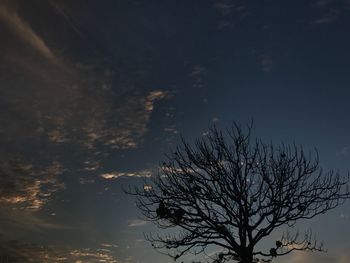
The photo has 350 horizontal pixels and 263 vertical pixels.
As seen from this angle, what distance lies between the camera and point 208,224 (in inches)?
818

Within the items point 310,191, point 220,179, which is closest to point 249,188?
point 220,179

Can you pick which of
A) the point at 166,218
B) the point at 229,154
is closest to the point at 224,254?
the point at 166,218

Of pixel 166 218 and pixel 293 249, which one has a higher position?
pixel 166 218

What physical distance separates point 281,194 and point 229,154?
10.2ft

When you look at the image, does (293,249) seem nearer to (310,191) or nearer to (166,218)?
(310,191)

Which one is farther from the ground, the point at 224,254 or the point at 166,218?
the point at 166,218

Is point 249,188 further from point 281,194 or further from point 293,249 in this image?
point 293,249

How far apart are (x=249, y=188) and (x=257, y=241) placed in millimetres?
2488

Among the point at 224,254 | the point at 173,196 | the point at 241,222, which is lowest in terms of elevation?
the point at 224,254

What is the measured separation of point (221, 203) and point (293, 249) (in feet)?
12.8

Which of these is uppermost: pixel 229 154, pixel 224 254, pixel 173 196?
pixel 229 154

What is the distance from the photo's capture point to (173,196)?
68.6 feet

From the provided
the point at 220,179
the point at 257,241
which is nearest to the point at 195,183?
the point at 220,179

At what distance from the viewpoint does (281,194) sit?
→ 2027 centimetres
